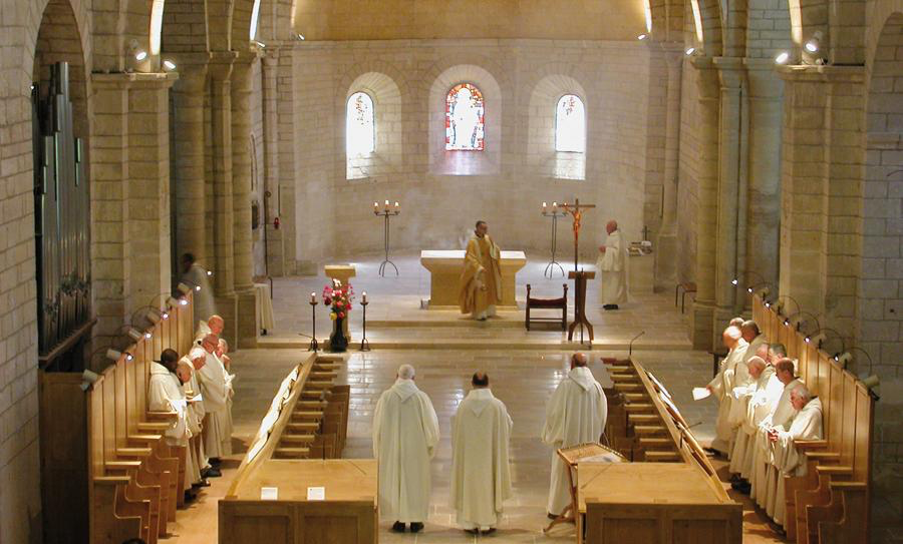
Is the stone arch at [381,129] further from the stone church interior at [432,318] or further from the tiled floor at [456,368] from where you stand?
the tiled floor at [456,368]

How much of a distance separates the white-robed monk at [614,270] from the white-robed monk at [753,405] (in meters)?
9.82

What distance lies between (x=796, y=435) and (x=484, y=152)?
19.2m

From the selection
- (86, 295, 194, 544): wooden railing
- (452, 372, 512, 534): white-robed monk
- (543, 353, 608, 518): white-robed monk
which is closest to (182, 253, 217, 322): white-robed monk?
(86, 295, 194, 544): wooden railing

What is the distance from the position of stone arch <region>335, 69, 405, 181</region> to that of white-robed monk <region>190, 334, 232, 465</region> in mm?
14892

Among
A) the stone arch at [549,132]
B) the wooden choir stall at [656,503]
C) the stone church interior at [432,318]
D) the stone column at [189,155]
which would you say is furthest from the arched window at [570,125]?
the wooden choir stall at [656,503]

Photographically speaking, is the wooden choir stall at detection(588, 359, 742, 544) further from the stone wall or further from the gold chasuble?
the stone wall

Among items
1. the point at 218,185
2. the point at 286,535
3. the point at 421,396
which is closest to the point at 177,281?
the point at 218,185

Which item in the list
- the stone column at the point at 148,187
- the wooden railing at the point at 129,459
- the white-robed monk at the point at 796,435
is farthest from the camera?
the stone column at the point at 148,187

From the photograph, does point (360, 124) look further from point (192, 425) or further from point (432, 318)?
point (192, 425)

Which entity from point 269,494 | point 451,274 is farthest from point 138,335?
point 451,274

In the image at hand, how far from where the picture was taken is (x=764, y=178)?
23.6 meters

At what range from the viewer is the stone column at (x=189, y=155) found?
75.3 feet

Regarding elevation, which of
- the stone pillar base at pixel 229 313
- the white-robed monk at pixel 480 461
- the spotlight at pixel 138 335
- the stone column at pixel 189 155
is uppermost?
the stone column at pixel 189 155

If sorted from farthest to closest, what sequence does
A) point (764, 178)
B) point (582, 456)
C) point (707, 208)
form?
point (707, 208)
point (764, 178)
point (582, 456)
